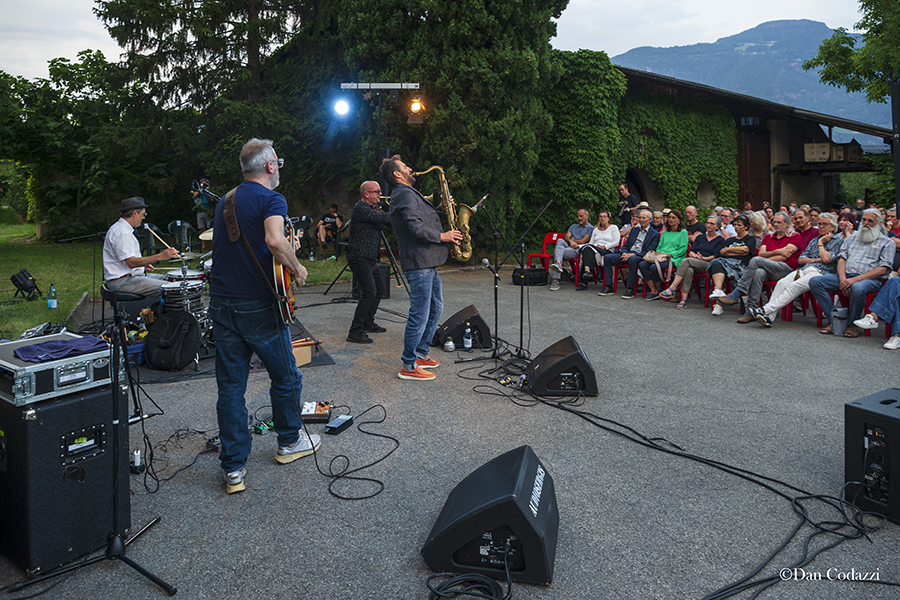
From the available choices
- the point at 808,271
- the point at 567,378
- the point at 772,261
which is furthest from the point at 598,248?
the point at 567,378

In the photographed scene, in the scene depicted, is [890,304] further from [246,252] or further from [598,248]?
[246,252]

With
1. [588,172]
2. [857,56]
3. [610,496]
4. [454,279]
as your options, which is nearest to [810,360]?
[610,496]

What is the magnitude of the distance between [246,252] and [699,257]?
25.4 ft

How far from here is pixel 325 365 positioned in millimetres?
5805

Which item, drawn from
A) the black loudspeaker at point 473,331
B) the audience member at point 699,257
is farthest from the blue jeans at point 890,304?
the black loudspeaker at point 473,331

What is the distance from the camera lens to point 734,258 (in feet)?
28.9

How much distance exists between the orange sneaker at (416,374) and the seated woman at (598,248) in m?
6.33

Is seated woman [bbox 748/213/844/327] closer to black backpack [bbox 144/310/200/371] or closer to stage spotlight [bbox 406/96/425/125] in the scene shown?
black backpack [bbox 144/310/200/371]

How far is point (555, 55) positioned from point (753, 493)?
14.0 m

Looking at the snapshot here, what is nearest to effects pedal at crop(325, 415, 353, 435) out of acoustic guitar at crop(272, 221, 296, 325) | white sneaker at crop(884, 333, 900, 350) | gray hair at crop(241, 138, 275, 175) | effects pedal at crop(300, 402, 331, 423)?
effects pedal at crop(300, 402, 331, 423)

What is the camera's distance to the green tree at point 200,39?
1761cm

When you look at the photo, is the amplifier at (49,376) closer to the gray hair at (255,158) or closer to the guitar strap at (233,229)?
the guitar strap at (233,229)

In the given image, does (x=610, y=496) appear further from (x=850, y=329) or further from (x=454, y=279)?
(x=454, y=279)

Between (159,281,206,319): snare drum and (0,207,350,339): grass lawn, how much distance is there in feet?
2.30
